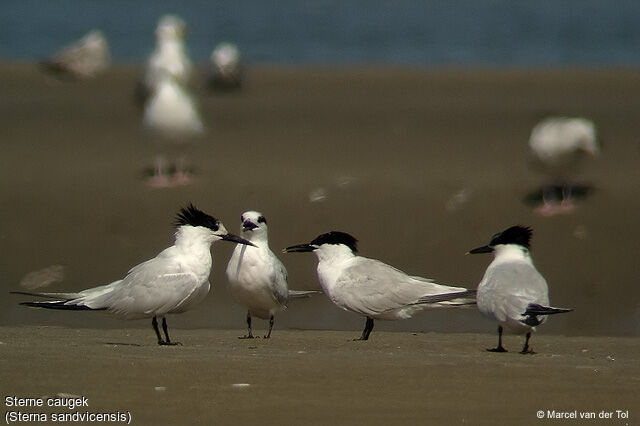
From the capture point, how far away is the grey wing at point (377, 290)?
9609 millimetres

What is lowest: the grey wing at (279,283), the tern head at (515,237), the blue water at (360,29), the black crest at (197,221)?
the grey wing at (279,283)

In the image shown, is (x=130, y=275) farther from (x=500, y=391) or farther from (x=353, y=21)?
(x=353, y=21)

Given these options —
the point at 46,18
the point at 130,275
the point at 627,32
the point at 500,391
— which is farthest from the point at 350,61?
the point at 500,391

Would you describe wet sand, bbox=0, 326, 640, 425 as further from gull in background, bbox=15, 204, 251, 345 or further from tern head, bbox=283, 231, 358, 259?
tern head, bbox=283, 231, 358, 259

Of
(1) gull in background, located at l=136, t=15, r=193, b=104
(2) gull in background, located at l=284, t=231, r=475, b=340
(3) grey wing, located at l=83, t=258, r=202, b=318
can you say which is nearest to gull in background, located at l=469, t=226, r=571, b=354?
(2) gull in background, located at l=284, t=231, r=475, b=340

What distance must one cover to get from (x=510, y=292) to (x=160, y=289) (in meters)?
2.04

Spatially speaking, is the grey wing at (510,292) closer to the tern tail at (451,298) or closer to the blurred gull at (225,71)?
the tern tail at (451,298)

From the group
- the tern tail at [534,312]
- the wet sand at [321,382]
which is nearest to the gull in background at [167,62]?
the wet sand at [321,382]

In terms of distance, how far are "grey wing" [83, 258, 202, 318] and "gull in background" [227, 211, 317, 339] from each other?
0.83 meters

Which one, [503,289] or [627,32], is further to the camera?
[627,32]

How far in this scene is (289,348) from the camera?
29.1 ft

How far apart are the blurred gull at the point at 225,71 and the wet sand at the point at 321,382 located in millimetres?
10951

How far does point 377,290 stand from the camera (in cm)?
964

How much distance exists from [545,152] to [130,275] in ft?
17.3
